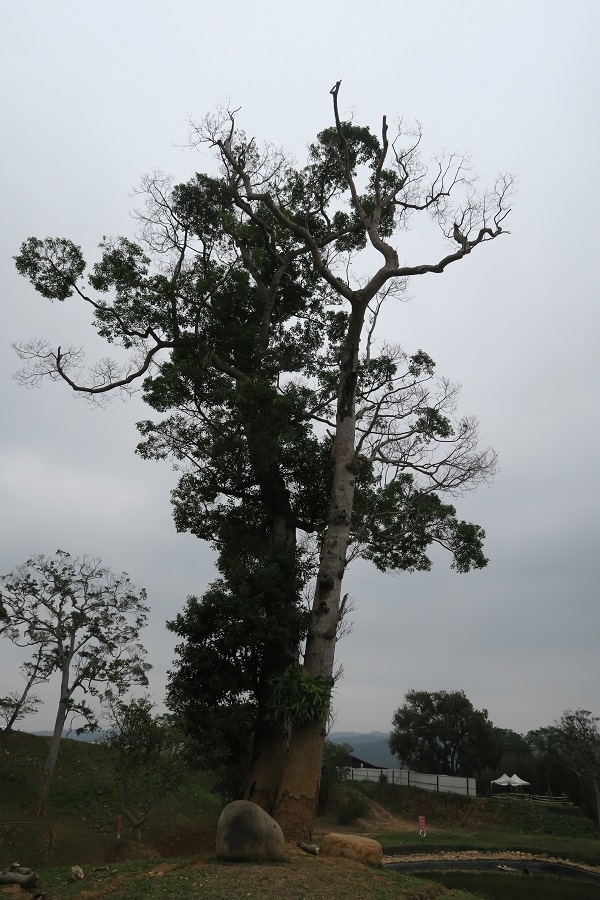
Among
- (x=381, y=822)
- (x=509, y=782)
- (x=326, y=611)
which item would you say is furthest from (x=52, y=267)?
(x=509, y=782)

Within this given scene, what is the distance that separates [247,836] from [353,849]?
1.79 m

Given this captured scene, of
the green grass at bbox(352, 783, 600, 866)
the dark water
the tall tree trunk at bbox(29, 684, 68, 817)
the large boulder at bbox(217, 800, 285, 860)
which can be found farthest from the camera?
the green grass at bbox(352, 783, 600, 866)

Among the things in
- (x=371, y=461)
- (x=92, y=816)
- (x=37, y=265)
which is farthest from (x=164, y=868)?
(x=92, y=816)

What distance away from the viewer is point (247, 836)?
26.1 ft

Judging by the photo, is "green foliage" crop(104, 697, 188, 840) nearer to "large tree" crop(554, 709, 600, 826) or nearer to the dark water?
the dark water

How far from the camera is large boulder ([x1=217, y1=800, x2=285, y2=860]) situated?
7.93 m

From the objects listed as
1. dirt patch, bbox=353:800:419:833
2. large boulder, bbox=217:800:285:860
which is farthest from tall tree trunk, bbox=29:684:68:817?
large boulder, bbox=217:800:285:860

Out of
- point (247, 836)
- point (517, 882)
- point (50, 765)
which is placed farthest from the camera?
point (50, 765)

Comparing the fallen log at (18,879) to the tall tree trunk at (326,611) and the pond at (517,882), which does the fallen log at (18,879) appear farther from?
the pond at (517,882)

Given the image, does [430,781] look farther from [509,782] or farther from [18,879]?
[18,879]

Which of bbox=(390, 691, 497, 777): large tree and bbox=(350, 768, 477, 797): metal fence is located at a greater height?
bbox=(390, 691, 497, 777): large tree

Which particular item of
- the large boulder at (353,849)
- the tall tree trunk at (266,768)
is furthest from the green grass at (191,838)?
the tall tree trunk at (266,768)

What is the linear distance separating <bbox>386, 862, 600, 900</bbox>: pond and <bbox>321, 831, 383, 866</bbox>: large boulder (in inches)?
326

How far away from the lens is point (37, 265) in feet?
40.3
